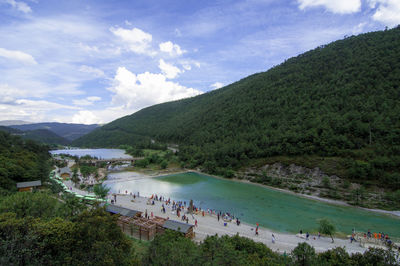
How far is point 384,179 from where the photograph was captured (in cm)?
4134

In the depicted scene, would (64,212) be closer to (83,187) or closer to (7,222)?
(7,222)

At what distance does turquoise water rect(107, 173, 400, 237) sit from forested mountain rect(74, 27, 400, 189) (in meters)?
11.3

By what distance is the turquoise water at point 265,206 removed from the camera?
3103 centimetres

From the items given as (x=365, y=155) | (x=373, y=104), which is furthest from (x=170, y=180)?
(x=373, y=104)

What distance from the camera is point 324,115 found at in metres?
65.6

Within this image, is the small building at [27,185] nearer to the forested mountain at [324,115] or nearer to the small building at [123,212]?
the small building at [123,212]

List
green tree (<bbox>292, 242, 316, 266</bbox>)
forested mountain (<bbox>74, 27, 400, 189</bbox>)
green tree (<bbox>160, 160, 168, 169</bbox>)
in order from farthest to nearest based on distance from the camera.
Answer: green tree (<bbox>160, 160, 168, 169</bbox>) < forested mountain (<bbox>74, 27, 400, 189</bbox>) < green tree (<bbox>292, 242, 316, 266</bbox>)

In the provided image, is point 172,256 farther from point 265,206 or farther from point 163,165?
point 163,165

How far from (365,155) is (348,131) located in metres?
10.7

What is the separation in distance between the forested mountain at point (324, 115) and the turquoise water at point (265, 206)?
11.3m

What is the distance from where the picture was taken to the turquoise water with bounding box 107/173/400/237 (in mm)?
31031

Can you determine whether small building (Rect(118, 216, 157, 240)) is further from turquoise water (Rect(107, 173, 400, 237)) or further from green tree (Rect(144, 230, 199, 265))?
turquoise water (Rect(107, 173, 400, 237))

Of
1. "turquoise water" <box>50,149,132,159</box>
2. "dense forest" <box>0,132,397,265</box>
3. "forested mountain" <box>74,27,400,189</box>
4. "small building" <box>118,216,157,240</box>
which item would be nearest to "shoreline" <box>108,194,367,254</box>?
"small building" <box>118,216,157,240</box>

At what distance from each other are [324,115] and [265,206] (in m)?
42.6
